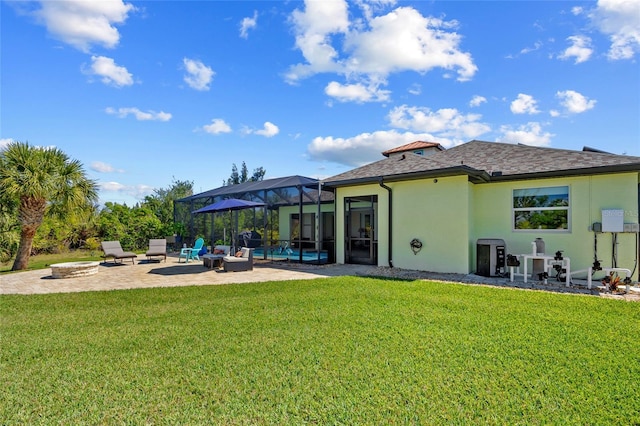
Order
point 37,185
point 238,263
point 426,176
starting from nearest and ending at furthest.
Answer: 1. point 426,176
2. point 238,263
3. point 37,185

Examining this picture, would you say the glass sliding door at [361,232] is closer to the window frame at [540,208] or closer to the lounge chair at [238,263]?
the lounge chair at [238,263]

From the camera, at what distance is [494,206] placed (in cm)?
1120

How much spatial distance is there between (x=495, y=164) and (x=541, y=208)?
2.26 m

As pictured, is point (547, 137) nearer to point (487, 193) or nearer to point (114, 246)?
point (487, 193)

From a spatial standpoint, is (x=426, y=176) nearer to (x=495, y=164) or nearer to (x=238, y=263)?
(x=495, y=164)

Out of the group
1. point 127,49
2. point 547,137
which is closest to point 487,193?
point 547,137

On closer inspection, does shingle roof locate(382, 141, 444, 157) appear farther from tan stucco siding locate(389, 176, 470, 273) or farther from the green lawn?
the green lawn

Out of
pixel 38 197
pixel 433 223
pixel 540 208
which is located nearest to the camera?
pixel 540 208

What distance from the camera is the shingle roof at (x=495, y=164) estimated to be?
9.50m

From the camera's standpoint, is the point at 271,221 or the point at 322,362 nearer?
the point at 322,362

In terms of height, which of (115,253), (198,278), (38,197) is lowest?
(198,278)

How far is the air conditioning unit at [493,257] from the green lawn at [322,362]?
11.5ft

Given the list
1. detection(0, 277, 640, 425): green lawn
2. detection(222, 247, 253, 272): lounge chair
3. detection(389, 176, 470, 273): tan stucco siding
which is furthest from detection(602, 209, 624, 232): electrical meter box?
detection(222, 247, 253, 272): lounge chair

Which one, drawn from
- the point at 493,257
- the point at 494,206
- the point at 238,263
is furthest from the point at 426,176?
the point at 238,263
